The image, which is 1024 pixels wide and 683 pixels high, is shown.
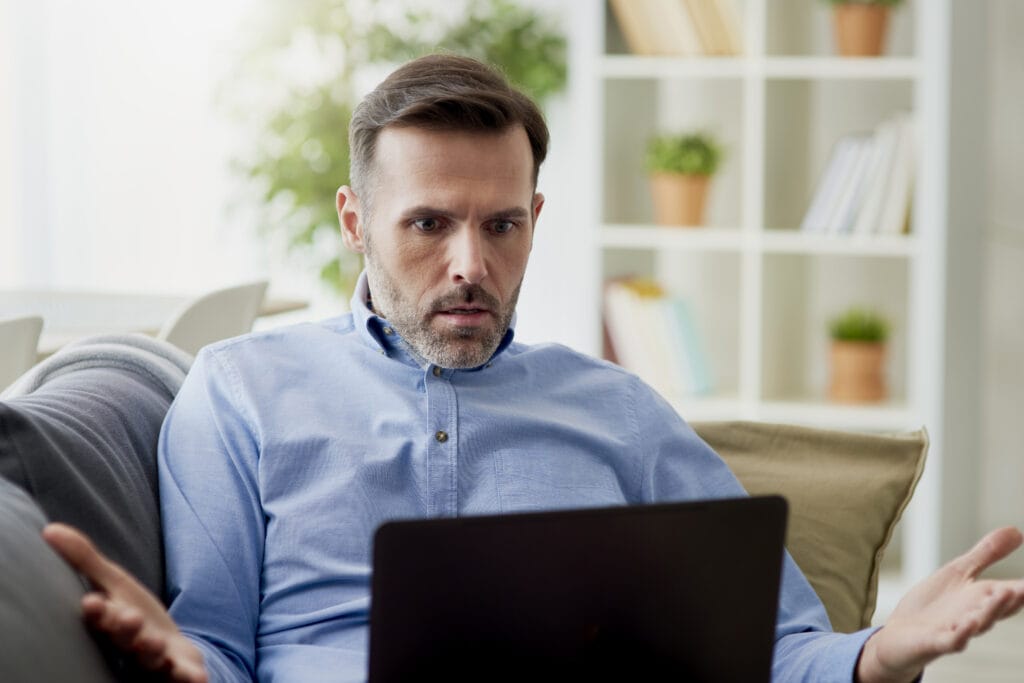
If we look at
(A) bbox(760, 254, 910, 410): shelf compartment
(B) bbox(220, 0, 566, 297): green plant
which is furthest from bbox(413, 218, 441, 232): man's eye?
(B) bbox(220, 0, 566, 297): green plant

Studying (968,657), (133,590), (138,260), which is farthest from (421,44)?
(133,590)

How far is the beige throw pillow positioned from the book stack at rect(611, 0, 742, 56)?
2.01 metres

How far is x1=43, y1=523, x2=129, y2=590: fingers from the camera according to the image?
947 millimetres

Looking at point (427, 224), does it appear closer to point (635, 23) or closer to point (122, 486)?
point (122, 486)

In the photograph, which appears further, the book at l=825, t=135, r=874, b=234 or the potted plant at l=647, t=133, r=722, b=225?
the potted plant at l=647, t=133, r=722, b=225

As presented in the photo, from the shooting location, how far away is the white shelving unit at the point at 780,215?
3.38 metres

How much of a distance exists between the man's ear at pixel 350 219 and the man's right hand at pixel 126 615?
2.05 feet

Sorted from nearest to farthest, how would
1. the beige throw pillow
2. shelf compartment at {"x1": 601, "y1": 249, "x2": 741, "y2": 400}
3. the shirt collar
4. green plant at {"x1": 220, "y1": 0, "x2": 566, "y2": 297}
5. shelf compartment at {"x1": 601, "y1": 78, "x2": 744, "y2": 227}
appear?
the shirt collar → the beige throw pillow → shelf compartment at {"x1": 601, "y1": 78, "x2": 744, "y2": 227} → shelf compartment at {"x1": 601, "y1": 249, "x2": 741, "y2": 400} → green plant at {"x1": 220, "y1": 0, "x2": 566, "y2": 297}

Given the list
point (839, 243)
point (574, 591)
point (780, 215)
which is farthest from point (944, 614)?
point (780, 215)

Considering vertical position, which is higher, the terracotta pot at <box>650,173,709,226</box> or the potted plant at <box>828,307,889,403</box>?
the terracotta pot at <box>650,173,709,226</box>

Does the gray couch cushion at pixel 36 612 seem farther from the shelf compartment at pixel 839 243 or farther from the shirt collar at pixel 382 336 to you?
the shelf compartment at pixel 839 243

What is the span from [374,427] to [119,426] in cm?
26

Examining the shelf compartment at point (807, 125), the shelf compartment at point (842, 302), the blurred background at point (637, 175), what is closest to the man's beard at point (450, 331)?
the blurred background at point (637, 175)

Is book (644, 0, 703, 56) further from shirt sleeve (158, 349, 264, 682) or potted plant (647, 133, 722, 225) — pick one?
shirt sleeve (158, 349, 264, 682)
